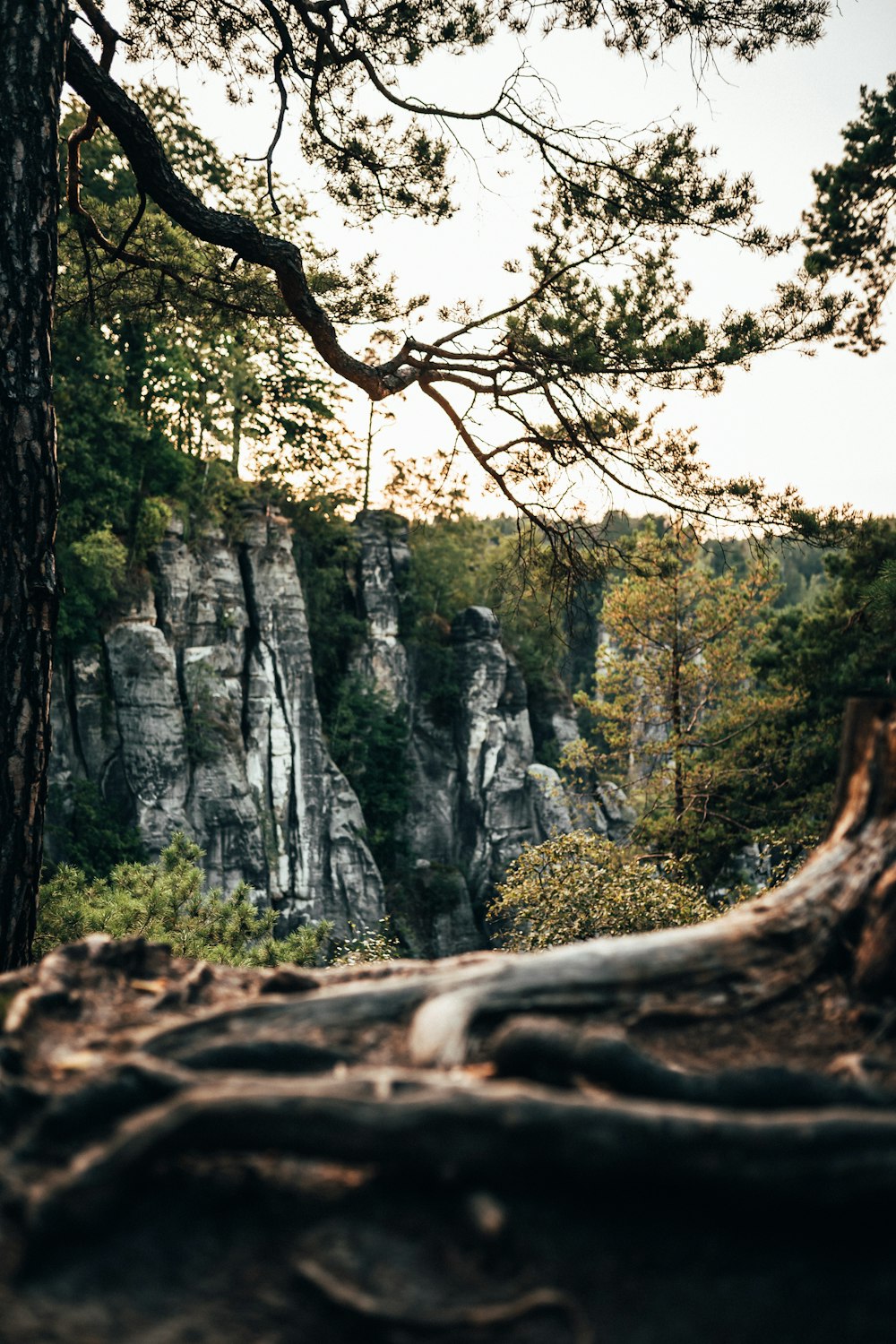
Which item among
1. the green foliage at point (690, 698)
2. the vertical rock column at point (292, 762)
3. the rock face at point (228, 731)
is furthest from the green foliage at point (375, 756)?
the green foliage at point (690, 698)

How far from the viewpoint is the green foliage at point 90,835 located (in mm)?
18156

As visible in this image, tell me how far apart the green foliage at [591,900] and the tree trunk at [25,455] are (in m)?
7.43

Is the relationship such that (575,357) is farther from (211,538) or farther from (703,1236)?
(211,538)

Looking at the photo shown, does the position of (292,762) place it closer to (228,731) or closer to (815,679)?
(228,731)

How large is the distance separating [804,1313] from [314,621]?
27548mm

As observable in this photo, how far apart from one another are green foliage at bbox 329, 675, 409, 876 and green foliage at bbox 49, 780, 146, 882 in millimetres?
9460

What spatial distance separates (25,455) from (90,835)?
660 inches

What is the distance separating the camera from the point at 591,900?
35.8 ft

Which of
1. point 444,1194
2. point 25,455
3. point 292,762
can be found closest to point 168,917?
point 25,455

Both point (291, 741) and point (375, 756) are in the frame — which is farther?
point (375, 756)

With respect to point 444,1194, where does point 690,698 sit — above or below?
above

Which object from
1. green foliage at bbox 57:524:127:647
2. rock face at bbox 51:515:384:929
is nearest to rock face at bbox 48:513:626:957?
rock face at bbox 51:515:384:929

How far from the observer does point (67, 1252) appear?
1471mm

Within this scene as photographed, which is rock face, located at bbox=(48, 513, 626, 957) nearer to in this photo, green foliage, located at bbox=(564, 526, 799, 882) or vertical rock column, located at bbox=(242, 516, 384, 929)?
vertical rock column, located at bbox=(242, 516, 384, 929)
